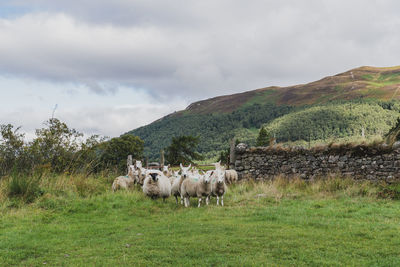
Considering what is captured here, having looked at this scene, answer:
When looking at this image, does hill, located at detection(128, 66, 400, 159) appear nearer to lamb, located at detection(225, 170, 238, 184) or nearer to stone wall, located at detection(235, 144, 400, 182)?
stone wall, located at detection(235, 144, 400, 182)

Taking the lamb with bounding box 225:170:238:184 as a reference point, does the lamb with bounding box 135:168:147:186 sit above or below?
above

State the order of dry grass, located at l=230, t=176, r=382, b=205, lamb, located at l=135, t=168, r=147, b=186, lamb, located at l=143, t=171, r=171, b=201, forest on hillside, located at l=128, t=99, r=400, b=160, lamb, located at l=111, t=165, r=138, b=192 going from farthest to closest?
1. forest on hillside, located at l=128, t=99, r=400, b=160
2. lamb, located at l=135, t=168, r=147, b=186
3. lamb, located at l=111, t=165, r=138, b=192
4. lamb, located at l=143, t=171, r=171, b=201
5. dry grass, located at l=230, t=176, r=382, b=205

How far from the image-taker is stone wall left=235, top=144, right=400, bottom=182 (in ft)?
49.6

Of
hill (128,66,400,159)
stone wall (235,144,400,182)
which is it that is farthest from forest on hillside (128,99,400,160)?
stone wall (235,144,400,182)

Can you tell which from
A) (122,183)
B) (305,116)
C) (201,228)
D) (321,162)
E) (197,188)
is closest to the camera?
(201,228)

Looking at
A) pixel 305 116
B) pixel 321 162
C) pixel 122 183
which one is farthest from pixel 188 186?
pixel 305 116

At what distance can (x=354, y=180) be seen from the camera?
15297 millimetres

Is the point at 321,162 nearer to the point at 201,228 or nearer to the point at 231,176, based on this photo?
the point at 231,176

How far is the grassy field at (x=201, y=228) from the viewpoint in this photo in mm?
6227

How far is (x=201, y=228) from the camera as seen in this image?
8578 mm

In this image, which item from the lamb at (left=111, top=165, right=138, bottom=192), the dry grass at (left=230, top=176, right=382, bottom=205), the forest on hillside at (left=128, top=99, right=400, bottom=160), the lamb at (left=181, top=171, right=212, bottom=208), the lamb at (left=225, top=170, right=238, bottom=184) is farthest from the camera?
the forest on hillside at (left=128, top=99, right=400, bottom=160)

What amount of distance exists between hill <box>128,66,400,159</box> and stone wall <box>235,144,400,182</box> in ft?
9.73

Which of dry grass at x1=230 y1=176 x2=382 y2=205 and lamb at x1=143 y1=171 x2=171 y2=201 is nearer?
dry grass at x1=230 y1=176 x2=382 y2=205

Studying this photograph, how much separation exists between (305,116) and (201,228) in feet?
279
